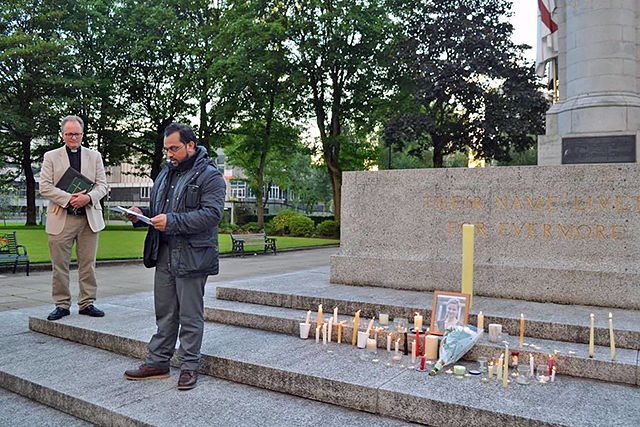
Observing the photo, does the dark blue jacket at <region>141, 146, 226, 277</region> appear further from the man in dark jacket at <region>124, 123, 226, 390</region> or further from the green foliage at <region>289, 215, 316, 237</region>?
the green foliage at <region>289, 215, 316, 237</region>

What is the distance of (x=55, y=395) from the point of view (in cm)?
404

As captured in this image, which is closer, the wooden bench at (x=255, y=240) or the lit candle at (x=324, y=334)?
the lit candle at (x=324, y=334)

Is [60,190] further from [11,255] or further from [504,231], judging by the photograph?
[11,255]

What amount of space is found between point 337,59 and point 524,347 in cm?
2595

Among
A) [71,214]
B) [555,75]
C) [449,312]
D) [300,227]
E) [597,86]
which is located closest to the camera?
[449,312]

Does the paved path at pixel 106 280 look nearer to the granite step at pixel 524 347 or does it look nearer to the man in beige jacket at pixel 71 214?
the man in beige jacket at pixel 71 214

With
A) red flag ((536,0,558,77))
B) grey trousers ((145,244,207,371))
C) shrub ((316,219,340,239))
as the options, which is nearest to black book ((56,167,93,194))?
grey trousers ((145,244,207,371))

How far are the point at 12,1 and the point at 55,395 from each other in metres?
32.3

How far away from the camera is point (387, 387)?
362cm

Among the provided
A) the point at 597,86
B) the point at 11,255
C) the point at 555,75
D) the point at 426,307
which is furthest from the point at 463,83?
the point at 426,307

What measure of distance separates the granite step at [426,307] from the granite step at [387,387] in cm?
73

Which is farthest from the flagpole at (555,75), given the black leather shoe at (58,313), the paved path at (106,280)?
the black leather shoe at (58,313)

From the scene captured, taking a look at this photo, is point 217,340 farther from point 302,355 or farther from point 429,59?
point 429,59

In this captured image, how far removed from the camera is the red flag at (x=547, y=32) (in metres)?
9.36
